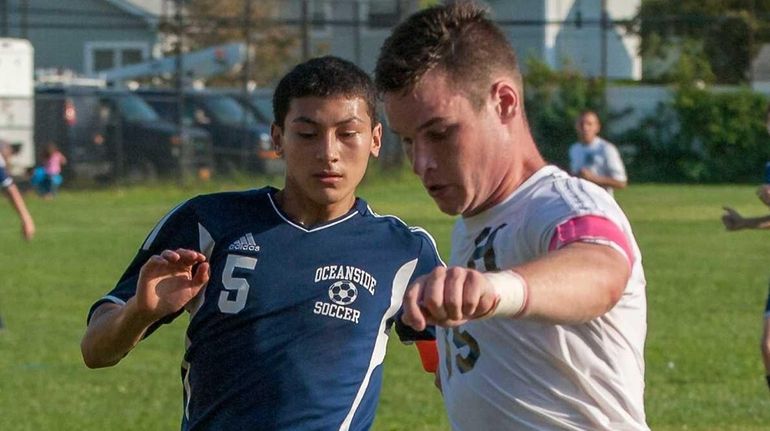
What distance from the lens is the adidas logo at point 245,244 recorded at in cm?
483

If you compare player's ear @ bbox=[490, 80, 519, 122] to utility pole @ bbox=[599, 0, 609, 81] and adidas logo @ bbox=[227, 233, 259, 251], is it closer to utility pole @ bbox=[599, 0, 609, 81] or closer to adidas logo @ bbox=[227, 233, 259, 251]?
adidas logo @ bbox=[227, 233, 259, 251]

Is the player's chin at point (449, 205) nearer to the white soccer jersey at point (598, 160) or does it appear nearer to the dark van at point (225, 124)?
the white soccer jersey at point (598, 160)

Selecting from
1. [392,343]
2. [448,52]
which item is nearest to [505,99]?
[448,52]

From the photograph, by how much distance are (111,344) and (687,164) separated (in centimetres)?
3584

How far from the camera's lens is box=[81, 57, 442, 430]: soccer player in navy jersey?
4.71 meters

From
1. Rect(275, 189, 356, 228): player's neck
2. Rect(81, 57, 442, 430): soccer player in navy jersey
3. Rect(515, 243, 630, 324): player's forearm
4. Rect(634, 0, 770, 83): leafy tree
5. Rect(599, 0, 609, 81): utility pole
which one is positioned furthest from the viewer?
Rect(634, 0, 770, 83): leafy tree

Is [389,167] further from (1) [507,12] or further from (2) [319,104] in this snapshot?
(2) [319,104]

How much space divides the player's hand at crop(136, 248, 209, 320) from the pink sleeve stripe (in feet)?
4.60

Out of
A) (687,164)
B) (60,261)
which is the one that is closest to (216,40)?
(687,164)

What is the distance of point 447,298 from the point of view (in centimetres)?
247

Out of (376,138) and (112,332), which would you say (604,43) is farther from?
(112,332)

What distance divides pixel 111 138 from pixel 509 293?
32639mm

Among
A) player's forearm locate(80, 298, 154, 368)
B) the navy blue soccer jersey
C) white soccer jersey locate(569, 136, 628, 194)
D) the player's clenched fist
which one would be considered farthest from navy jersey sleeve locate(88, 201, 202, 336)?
white soccer jersey locate(569, 136, 628, 194)

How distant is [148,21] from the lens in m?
49.3
